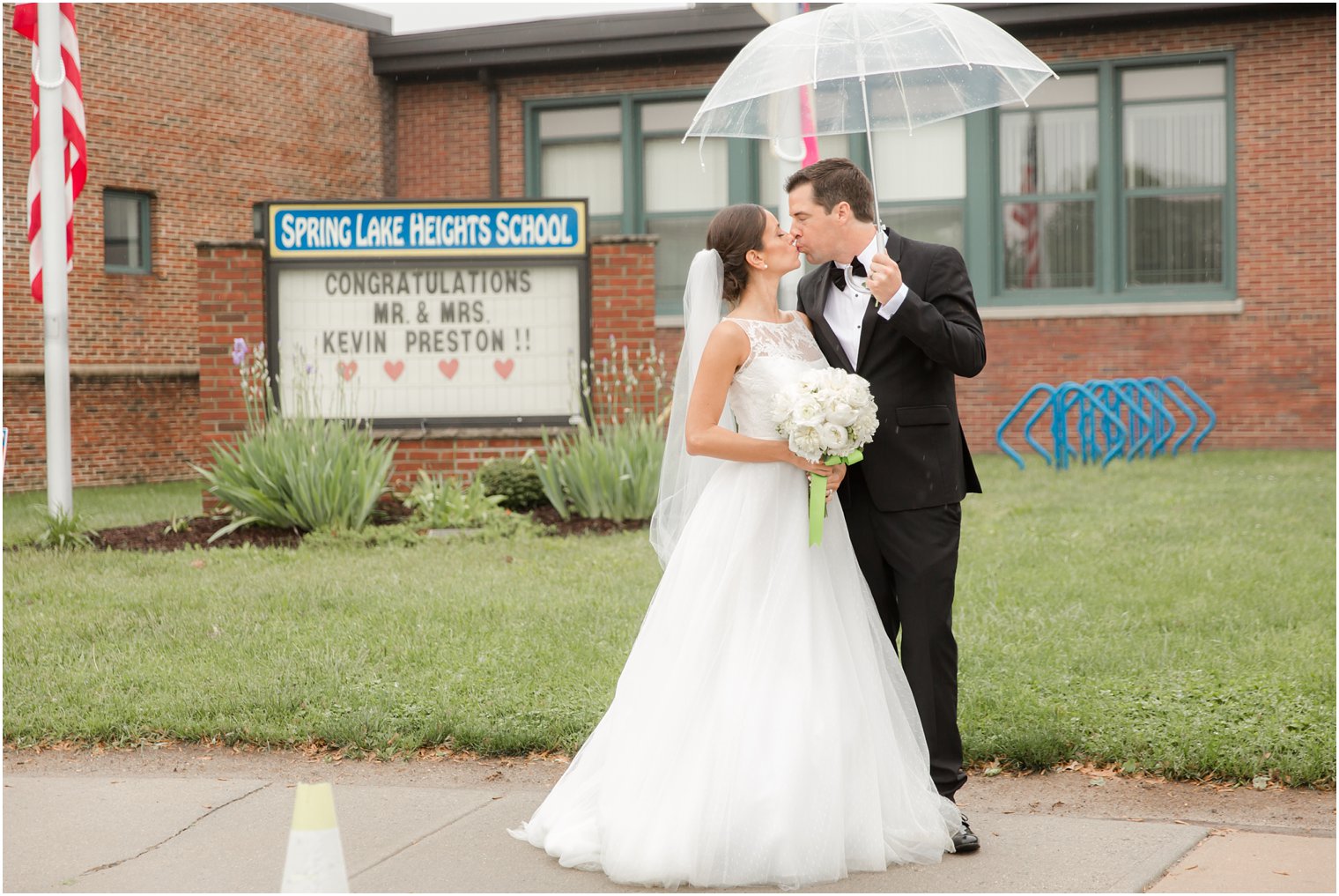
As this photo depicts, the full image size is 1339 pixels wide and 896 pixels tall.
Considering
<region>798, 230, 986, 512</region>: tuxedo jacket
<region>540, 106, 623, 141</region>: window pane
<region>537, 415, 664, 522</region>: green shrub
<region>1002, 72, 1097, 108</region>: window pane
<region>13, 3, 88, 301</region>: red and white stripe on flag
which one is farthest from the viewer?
<region>540, 106, 623, 141</region>: window pane

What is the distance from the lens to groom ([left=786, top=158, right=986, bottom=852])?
176 inches

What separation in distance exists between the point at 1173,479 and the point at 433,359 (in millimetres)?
6865

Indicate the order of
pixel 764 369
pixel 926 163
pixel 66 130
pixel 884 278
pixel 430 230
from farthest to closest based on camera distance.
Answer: pixel 926 163, pixel 430 230, pixel 66 130, pixel 764 369, pixel 884 278

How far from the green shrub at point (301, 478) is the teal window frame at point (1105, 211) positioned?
10.6m

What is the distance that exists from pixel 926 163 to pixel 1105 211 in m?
2.45

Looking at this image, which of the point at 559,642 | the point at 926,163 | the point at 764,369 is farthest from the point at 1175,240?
the point at 764,369

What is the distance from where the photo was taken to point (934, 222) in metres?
19.7

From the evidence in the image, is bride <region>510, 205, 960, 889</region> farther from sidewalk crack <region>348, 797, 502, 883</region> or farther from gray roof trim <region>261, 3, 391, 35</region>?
gray roof trim <region>261, 3, 391, 35</region>

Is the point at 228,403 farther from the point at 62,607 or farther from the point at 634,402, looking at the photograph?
the point at 62,607

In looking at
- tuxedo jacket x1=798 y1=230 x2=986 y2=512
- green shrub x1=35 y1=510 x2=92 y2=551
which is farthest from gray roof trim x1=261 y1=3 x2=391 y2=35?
tuxedo jacket x1=798 y1=230 x2=986 y2=512

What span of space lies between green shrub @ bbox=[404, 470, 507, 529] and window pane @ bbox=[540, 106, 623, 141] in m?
10.8

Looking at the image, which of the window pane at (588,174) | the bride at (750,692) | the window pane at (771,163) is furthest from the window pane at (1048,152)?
the bride at (750,692)

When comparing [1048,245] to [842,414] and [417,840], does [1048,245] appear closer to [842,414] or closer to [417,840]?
[842,414]

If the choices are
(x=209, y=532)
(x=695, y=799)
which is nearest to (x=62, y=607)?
(x=209, y=532)
